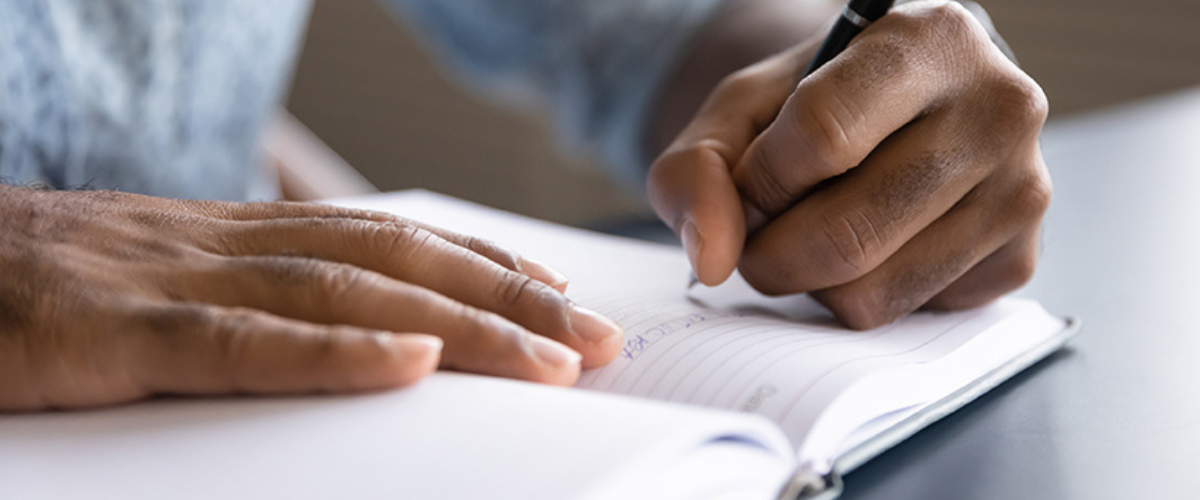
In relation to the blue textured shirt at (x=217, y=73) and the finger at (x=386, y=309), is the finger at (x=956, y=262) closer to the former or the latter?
the finger at (x=386, y=309)

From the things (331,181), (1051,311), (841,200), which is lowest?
(331,181)

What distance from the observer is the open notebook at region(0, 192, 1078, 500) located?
305 millimetres

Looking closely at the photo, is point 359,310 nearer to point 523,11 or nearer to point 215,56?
point 215,56

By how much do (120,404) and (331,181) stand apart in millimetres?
852

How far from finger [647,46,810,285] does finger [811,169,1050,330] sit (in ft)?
0.23

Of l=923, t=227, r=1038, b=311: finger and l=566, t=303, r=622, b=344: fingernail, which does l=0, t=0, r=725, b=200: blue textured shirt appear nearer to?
l=566, t=303, r=622, b=344: fingernail

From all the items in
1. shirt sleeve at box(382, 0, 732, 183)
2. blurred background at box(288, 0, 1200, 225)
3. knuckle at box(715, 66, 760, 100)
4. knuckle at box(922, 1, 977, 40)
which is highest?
knuckle at box(922, 1, 977, 40)

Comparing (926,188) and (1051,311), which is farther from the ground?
(926,188)

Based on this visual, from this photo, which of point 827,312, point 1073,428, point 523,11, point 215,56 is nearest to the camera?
point 1073,428

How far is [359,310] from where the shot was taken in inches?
15.6

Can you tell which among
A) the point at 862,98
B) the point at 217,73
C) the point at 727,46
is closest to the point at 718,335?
the point at 862,98

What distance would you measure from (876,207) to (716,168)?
90 millimetres

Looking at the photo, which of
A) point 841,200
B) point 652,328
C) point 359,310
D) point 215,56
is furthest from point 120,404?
point 215,56

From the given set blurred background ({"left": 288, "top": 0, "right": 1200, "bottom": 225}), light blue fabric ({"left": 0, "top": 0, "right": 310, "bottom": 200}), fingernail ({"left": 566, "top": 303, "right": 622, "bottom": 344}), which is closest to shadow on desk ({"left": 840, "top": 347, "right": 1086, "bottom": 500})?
fingernail ({"left": 566, "top": 303, "right": 622, "bottom": 344})
